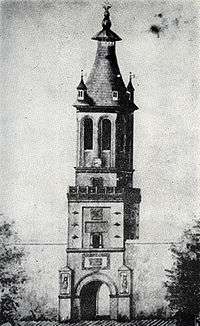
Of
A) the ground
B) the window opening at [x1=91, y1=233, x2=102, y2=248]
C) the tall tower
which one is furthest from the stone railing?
the ground

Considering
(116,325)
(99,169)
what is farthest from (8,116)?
(116,325)

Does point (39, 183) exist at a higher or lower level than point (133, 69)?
lower

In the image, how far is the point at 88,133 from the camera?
3.12m

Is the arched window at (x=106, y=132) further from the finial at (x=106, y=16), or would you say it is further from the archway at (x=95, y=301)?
the archway at (x=95, y=301)

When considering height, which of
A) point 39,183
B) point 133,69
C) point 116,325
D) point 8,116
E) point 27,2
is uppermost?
point 27,2

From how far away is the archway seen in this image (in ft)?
10.1

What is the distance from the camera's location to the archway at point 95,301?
3072 mm

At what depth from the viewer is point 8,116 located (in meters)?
3.06

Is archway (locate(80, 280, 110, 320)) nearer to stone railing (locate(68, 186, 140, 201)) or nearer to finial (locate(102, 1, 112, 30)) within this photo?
stone railing (locate(68, 186, 140, 201))

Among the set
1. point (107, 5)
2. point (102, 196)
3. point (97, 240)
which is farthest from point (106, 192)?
point (107, 5)

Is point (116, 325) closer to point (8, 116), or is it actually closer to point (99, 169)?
point (99, 169)

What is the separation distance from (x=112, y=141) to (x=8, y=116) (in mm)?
432

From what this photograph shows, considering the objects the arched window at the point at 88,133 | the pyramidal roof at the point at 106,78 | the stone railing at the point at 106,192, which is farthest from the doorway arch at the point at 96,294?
the pyramidal roof at the point at 106,78

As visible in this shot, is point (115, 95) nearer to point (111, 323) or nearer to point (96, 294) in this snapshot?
point (96, 294)
